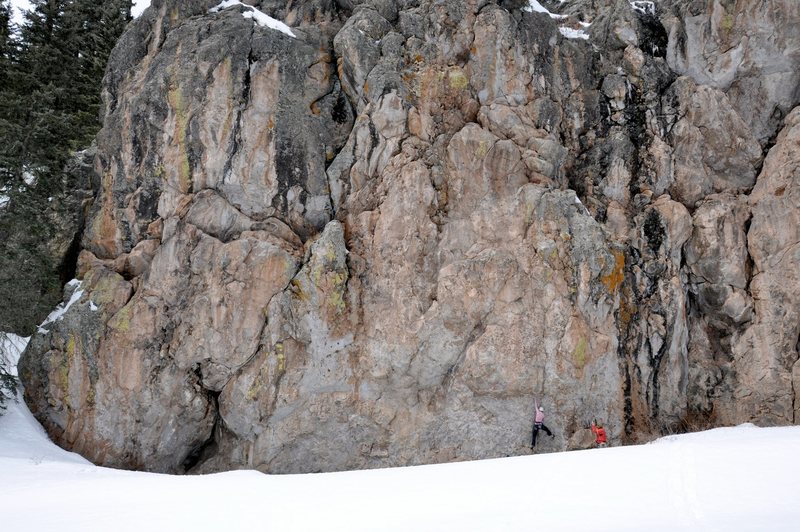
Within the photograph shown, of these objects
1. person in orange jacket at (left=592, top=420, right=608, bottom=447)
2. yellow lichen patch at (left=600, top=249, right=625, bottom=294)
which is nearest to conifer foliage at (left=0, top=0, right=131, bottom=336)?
person in orange jacket at (left=592, top=420, right=608, bottom=447)

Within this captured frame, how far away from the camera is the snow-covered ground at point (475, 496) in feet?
23.9

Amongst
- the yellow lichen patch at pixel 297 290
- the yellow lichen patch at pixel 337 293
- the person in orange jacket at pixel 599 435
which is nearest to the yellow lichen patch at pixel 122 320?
the yellow lichen patch at pixel 297 290

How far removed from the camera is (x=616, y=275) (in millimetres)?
18375

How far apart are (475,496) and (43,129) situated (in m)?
23.9

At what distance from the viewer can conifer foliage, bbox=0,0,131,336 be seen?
64.6ft

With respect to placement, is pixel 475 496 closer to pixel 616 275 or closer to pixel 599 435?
pixel 599 435

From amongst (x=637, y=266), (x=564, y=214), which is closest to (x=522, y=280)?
(x=564, y=214)

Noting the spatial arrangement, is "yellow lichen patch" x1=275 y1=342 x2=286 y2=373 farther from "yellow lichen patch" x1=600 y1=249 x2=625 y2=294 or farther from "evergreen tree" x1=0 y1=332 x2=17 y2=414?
"yellow lichen patch" x1=600 y1=249 x2=625 y2=294

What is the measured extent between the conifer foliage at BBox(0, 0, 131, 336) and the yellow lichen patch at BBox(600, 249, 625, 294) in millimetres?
21052

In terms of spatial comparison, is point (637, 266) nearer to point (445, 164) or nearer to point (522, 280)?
point (522, 280)

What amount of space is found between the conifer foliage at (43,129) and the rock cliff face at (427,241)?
2026 mm

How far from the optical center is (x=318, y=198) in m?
20.2

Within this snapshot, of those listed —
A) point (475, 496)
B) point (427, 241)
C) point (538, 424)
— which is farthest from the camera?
point (427, 241)

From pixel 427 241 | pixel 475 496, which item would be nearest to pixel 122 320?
pixel 427 241
